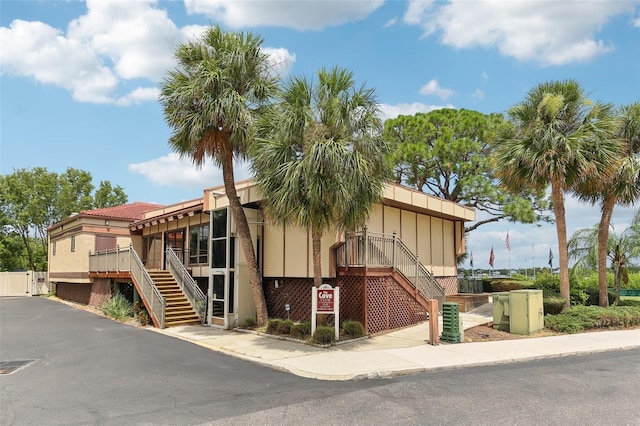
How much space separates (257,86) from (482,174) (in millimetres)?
18550

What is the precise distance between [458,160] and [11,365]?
25.8 m

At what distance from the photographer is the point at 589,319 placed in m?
16.0

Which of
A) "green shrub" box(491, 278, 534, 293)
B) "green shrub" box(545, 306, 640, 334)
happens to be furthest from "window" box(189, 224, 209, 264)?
"green shrub" box(491, 278, 534, 293)

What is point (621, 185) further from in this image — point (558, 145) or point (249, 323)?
point (249, 323)

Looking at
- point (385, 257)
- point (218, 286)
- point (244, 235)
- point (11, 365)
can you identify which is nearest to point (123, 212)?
point (218, 286)

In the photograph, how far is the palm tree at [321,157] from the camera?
12602 mm

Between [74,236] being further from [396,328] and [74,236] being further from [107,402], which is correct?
[107,402]

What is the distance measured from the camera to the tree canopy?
29359mm

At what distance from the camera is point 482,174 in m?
29.9

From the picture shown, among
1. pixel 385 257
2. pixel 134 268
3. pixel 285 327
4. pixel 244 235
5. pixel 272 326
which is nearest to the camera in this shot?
pixel 285 327

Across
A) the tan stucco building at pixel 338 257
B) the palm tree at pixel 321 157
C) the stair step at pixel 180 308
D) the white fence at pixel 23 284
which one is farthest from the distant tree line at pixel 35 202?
the palm tree at pixel 321 157

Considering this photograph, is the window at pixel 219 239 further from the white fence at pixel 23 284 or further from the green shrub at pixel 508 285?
the white fence at pixel 23 284

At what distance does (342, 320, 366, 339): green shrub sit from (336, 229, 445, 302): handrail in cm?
195

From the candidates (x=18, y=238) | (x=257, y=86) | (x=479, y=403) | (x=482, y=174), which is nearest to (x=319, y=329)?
(x=479, y=403)
